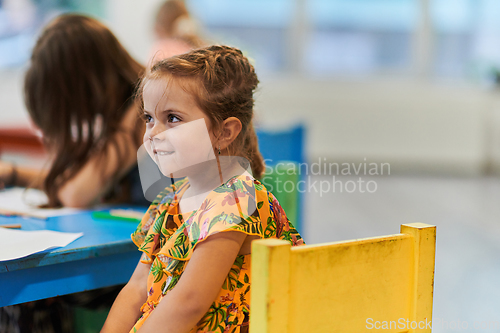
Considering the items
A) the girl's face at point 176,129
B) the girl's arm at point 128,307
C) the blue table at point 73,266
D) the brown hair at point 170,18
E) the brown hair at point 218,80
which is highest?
the brown hair at point 170,18

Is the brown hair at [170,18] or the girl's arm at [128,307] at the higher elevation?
the brown hair at [170,18]

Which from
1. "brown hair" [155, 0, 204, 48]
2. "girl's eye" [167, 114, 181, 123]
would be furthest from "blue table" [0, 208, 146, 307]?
"brown hair" [155, 0, 204, 48]

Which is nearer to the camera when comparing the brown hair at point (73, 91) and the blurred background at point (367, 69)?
the brown hair at point (73, 91)

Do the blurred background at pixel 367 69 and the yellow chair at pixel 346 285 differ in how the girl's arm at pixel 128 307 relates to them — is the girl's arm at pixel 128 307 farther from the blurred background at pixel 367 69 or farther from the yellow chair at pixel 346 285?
the blurred background at pixel 367 69

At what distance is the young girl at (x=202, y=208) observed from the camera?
1.73ft

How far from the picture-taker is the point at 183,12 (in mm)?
2225

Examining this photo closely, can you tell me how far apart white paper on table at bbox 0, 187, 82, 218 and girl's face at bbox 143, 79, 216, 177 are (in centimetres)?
39

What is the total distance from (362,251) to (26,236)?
51 cm

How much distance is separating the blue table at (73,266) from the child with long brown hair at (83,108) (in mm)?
247

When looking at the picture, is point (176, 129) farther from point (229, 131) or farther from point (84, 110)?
point (84, 110)

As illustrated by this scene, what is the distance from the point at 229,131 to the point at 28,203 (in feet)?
1.91

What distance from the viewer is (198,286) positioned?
0.52 m

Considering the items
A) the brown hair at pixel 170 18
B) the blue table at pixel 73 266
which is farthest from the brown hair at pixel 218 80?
the brown hair at pixel 170 18

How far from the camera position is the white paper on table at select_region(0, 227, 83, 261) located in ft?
2.06
